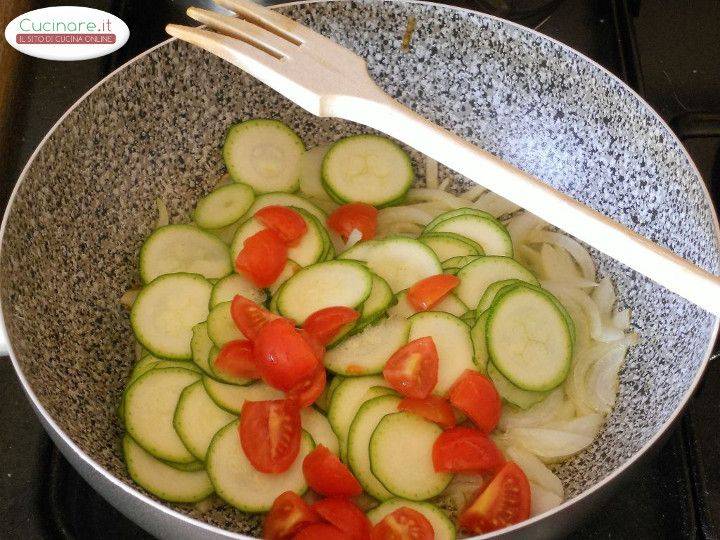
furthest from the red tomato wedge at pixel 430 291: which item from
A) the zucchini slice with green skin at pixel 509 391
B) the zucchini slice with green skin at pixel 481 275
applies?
the zucchini slice with green skin at pixel 509 391

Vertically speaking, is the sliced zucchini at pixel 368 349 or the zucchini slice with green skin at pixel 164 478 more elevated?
the sliced zucchini at pixel 368 349

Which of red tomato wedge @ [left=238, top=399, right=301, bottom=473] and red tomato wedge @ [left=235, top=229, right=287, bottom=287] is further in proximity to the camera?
red tomato wedge @ [left=235, top=229, right=287, bottom=287]

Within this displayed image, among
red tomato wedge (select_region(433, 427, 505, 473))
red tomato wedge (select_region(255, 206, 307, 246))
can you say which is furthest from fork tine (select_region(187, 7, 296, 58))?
red tomato wedge (select_region(433, 427, 505, 473))

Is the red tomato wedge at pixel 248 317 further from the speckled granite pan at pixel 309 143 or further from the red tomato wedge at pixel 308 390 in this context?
the speckled granite pan at pixel 309 143

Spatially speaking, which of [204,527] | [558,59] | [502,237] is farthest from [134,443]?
[558,59]

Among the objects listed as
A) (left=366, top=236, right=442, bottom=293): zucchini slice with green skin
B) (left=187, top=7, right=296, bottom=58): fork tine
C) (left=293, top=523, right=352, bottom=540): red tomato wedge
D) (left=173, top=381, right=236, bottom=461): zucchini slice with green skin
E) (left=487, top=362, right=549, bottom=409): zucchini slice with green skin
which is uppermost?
(left=187, top=7, right=296, bottom=58): fork tine

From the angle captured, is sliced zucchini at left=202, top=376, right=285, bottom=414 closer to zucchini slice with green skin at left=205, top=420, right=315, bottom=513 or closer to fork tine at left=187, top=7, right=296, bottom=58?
zucchini slice with green skin at left=205, top=420, right=315, bottom=513

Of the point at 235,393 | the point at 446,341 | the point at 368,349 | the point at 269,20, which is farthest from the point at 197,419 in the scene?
the point at 269,20
